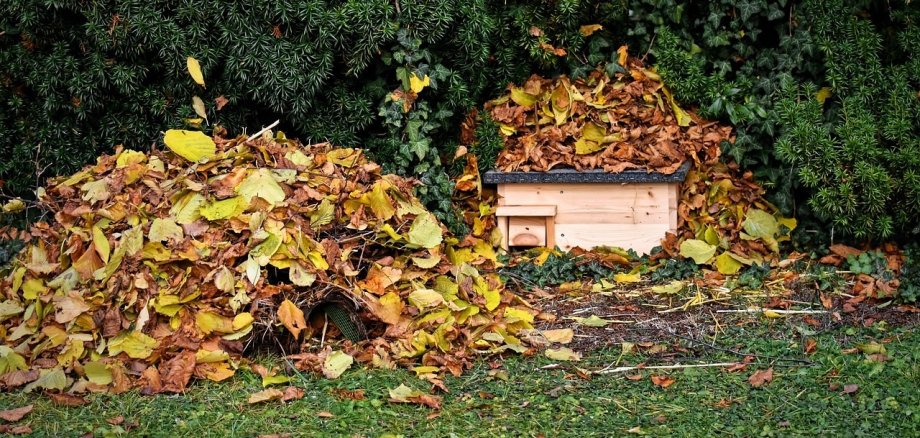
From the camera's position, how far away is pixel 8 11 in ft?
18.6

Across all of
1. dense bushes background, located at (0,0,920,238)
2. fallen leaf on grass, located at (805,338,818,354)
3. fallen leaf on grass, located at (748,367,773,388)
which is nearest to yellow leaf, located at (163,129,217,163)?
dense bushes background, located at (0,0,920,238)

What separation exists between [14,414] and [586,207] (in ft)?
10.7

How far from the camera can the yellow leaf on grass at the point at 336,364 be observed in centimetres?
418

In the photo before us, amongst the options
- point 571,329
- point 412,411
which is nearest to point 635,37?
point 571,329

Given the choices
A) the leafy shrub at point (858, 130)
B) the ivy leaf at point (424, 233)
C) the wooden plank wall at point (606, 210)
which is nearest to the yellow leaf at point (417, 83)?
the wooden plank wall at point (606, 210)

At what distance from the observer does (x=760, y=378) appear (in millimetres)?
4078

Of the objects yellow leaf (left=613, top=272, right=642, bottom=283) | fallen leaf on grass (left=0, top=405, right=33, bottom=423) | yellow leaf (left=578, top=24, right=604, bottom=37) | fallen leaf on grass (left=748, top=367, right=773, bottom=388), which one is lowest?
yellow leaf (left=613, top=272, right=642, bottom=283)

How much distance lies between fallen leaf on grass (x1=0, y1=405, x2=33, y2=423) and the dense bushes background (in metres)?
2.11

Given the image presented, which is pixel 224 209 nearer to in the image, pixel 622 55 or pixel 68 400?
pixel 68 400

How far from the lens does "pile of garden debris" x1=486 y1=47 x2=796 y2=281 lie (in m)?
5.75

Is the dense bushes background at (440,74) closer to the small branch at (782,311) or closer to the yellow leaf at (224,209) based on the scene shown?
the small branch at (782,311)

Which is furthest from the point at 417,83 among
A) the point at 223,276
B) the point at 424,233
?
the point at 223,276

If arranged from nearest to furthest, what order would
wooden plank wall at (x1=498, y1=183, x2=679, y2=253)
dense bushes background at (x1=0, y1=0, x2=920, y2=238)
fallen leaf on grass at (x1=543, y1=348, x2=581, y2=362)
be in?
fallen leaf on grass at (x1=543, y1=348, x2=581, y2=362) < dense bushes background at (x1=0, y1=0, x2=920, y2=238) < wooden plank wall at (x1=498, y1=183, x2=679, y2=253)

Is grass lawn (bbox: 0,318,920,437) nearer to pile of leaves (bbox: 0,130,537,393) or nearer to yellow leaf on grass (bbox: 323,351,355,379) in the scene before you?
yellow leaf on grass (bbox: 323,351,355,379)
